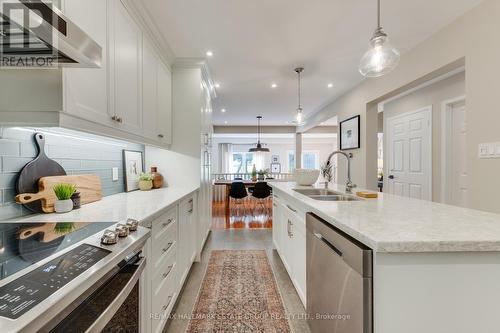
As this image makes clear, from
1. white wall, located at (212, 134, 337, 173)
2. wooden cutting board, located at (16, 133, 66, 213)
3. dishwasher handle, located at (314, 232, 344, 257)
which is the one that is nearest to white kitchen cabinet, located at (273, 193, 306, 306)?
dishwasher handle, located at (314, 232, 344, 257)

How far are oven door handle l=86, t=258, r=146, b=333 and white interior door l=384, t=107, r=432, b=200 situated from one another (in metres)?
4.23

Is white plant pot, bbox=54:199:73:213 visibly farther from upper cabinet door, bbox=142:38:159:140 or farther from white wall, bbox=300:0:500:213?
white wall, bbox=300:0:500:213

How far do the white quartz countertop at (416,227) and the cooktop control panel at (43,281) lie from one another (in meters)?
0.96

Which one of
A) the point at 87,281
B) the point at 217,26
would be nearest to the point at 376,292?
the point at 87,281

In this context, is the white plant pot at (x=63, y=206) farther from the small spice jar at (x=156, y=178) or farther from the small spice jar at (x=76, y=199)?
the small spice jar at (x=156, y=178)

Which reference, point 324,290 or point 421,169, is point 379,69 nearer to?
point 324,290

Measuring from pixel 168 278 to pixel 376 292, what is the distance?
4.30ft

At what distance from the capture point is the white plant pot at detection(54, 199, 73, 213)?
4.25 ft

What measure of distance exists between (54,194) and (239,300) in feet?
5.13

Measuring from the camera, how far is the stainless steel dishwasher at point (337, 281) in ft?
2.83

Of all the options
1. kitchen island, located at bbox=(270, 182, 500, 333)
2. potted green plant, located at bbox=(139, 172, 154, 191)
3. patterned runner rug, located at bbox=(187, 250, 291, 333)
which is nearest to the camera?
kitchen island, located at bbox=(270, 182, 500, 333)

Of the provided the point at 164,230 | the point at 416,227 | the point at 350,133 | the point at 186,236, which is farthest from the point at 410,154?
the point at 164,230

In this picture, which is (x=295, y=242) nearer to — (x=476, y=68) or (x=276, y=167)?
(x=476, y=68)

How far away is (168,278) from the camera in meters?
1.58
